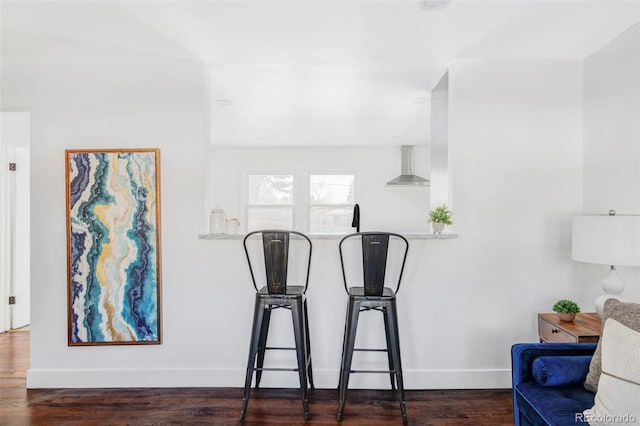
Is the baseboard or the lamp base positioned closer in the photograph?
the lamp base

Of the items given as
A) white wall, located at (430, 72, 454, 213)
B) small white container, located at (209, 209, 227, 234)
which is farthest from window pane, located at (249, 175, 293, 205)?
small white container, located at (209, 209, 227, 234)

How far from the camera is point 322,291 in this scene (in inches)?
109

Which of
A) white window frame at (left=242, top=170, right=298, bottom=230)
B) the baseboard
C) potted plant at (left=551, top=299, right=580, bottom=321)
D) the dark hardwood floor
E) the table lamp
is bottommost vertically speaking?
the dark hardwood floor

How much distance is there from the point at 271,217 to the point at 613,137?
482cm

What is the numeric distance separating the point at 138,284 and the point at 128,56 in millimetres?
1652

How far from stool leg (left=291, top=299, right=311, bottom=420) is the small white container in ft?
2.74

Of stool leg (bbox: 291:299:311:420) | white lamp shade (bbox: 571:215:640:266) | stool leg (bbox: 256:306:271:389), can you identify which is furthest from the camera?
stool leg (bbox: 256:306:271:389)

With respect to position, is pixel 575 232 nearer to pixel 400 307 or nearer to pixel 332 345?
pixel 400 307

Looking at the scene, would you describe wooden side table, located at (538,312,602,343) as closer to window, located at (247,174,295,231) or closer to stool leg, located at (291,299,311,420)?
stool leg, located at (291,299,311,420)

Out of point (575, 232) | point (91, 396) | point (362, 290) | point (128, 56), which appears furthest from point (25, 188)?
point (575, 232)

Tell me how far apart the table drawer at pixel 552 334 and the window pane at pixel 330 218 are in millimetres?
4062

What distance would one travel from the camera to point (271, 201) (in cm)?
643

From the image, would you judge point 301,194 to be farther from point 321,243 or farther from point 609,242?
point 609,242

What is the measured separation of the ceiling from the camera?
2150mm
